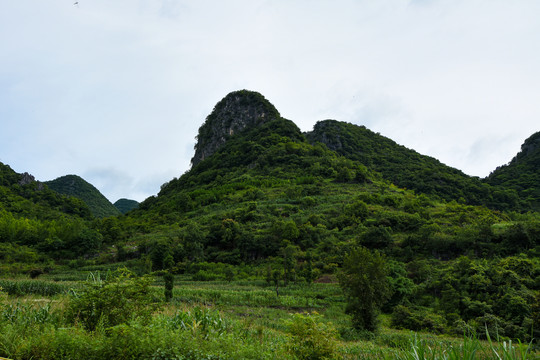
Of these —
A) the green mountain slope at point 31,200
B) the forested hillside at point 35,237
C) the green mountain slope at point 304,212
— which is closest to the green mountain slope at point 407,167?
the green mountain slope at point 304,212

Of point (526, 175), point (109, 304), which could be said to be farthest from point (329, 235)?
point (526, 175)

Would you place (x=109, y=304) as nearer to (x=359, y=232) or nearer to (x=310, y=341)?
(x=310, y=341)

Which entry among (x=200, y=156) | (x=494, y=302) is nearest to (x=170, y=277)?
(x=494, y=302)

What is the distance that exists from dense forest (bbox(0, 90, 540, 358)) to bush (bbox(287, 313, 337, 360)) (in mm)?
3404

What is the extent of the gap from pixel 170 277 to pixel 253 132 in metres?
88.3

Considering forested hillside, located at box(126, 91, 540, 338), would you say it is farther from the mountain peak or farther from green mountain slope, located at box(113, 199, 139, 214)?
green mountain slope, located at box(113, 199, 139, 214)

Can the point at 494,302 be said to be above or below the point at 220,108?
below

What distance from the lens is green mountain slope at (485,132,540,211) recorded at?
2685 inches

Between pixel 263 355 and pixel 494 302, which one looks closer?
pixel 263 355

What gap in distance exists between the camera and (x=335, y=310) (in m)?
19.2

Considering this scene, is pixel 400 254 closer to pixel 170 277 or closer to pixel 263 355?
Result: pixel 170 277

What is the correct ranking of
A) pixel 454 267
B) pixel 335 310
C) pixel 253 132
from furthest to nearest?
pixel 253 132
pixel 454 267
pixel 335 310

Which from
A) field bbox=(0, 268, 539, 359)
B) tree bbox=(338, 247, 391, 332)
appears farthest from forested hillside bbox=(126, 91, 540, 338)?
field bbox=(0, 268, 539, 359)

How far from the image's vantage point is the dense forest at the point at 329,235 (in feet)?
57.3
